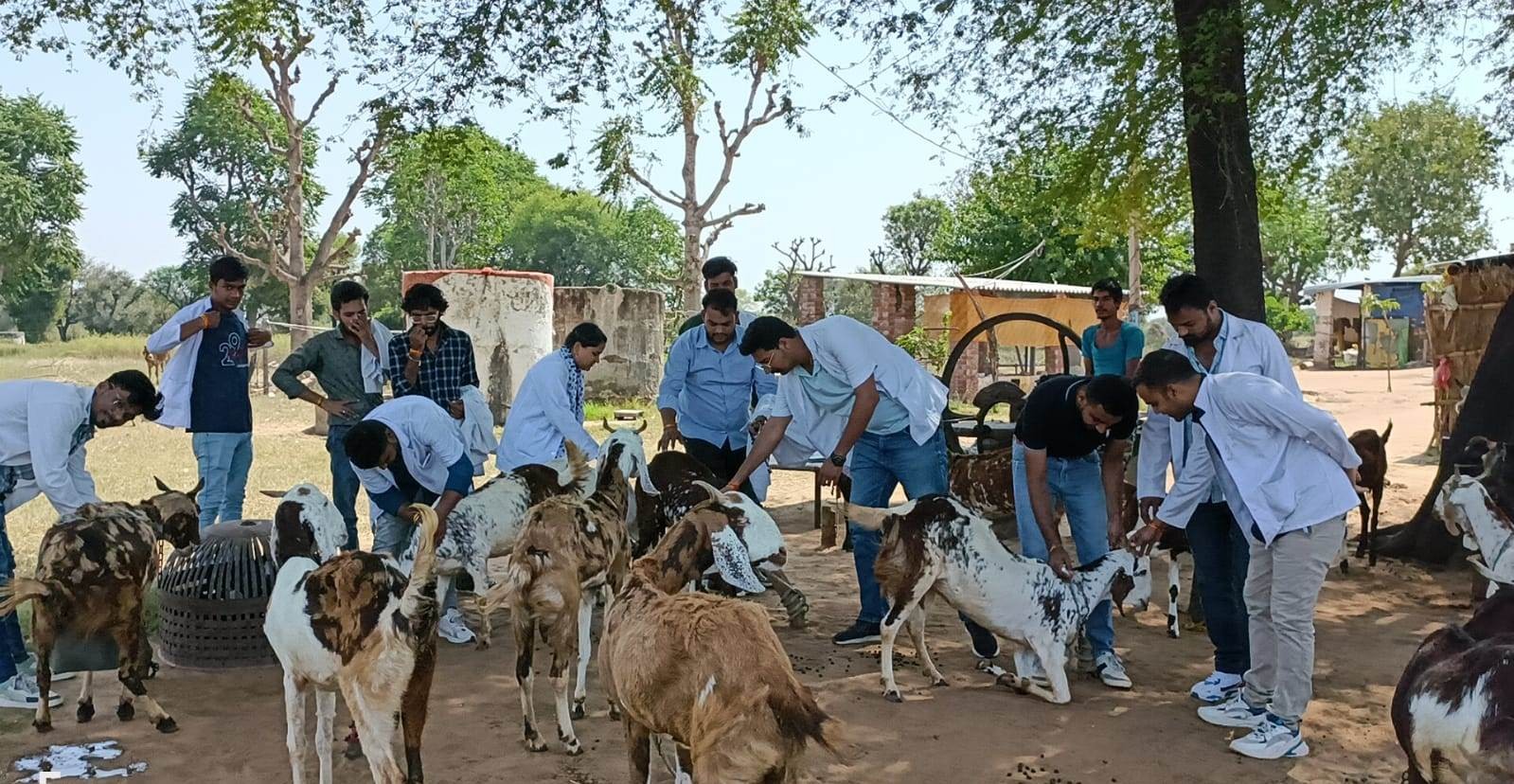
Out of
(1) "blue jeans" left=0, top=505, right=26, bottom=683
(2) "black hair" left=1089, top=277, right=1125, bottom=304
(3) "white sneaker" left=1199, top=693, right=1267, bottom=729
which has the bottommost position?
(3) "white sneaker" left=1199, top=693, right=1267, bottom=729

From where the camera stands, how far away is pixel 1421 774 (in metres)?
3.25

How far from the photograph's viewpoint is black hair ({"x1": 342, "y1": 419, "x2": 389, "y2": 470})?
17.7 ft

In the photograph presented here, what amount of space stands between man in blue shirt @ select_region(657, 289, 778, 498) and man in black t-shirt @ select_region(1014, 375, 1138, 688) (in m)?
1.91

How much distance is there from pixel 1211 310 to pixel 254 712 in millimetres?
4933

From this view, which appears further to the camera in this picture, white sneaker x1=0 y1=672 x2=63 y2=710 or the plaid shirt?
the plaid shirt

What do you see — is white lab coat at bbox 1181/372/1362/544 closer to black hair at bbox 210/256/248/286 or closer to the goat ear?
the goat ear

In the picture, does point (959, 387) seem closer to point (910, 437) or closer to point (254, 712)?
point (910, 437)

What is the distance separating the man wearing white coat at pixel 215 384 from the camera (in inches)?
271

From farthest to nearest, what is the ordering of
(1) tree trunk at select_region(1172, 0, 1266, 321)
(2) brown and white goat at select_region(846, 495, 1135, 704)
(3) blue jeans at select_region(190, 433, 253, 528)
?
(1) tree trunk at select_region(1172, 0, 1266, 321), (3) blue jeans at select_region(190, 433, 253, 528), (2) brown and white goat at select_region(846, 495, 1135, 704)

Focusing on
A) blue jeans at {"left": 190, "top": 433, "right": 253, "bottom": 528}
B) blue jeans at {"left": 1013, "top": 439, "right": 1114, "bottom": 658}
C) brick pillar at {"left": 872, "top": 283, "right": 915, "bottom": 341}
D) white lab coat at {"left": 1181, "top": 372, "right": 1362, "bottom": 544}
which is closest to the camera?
white lab coat at {"left": 1181, "top": 372, "right": 1362, "bottom": 544}

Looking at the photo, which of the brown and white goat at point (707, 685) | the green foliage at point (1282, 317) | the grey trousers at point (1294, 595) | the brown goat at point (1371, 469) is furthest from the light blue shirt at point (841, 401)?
the green foliage at point (1282, 317)

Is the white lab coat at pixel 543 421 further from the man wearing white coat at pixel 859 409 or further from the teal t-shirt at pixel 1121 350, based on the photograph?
the teal t-shirt at pixel 1121 350

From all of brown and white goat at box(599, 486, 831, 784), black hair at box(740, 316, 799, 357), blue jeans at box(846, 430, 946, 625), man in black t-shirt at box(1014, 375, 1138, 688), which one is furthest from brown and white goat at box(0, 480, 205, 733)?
man in black t-shirt at box(1014, 375, 1138, 688)

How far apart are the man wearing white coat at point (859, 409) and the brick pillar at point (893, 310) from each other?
19296mm
